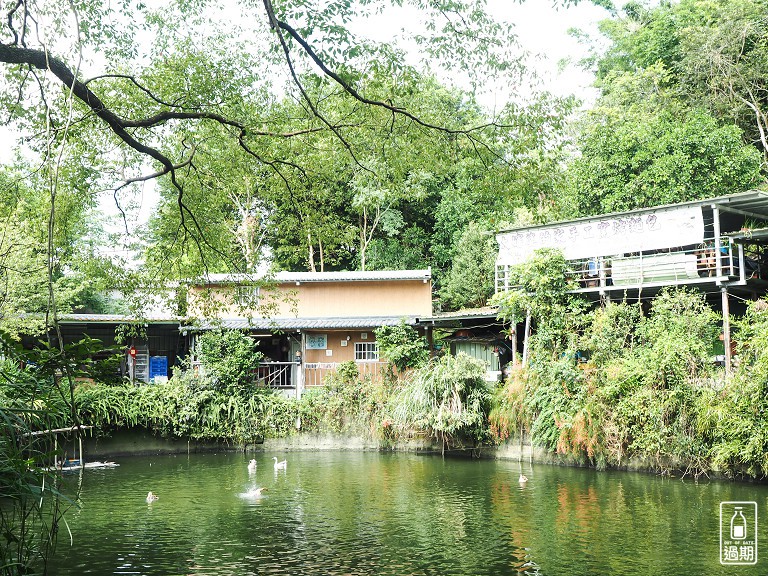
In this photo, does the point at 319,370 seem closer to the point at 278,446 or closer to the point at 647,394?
the point at 278,446

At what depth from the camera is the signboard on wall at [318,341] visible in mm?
23734

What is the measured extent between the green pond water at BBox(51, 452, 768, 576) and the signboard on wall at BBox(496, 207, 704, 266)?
620 cm

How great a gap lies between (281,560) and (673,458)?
886cm

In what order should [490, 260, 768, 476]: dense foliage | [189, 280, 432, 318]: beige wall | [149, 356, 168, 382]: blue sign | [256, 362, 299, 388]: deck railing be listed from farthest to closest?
[149, 356, 168, 382]: blue sign, [189, 280, 432, 318]: beige wall, [256, 362, 299, 388]: deck railing, [490, 260, 768, 476]: dense foliage

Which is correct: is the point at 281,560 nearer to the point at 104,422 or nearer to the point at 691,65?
the point at 104,422

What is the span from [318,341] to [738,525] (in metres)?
15.4

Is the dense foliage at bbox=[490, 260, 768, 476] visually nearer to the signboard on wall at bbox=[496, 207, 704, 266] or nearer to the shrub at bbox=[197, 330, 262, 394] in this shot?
the signboard on wall at bbox=[496, 207, 704, 266]

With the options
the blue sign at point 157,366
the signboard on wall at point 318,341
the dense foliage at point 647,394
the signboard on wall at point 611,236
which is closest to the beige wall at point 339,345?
the signboard on wall at point 318,341

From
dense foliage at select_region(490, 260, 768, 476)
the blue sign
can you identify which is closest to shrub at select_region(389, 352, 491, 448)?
dense foliage at select_region(490, 260, 768, 476)

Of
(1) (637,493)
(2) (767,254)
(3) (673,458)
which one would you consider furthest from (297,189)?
(2) (767,254)

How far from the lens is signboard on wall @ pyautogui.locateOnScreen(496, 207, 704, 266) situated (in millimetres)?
17609

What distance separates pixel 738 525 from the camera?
33.9 ft

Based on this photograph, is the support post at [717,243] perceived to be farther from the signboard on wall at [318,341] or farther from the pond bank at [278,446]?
the signboard on wall at [318,341]

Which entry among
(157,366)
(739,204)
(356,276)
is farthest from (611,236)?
(157,366)
